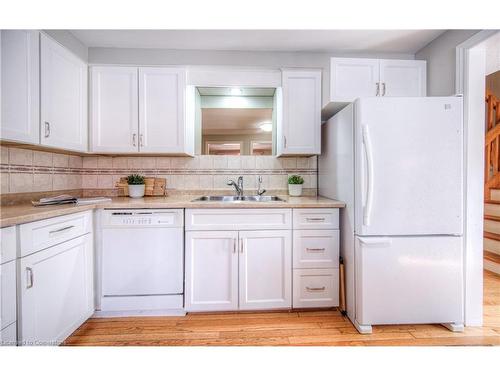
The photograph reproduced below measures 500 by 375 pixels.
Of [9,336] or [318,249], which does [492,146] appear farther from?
[9,336]

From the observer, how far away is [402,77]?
2.31 metres

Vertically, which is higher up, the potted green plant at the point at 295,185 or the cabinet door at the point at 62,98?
the cabinet door at the point at 62,98

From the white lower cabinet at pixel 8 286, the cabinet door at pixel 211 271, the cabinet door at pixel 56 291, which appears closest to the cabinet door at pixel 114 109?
the cabinet door at pixel 56 291

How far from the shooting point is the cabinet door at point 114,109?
89.1 inches

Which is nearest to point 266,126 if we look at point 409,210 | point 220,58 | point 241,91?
point 241,91

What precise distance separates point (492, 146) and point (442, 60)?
2.37 meters

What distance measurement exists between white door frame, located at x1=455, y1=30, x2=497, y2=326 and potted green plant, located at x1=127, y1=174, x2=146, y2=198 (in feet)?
8.71

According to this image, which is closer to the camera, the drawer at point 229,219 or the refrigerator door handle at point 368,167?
the refrigerator door handle at point 368,167

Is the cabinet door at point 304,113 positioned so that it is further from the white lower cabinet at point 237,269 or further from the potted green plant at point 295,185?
the white lower cabinet at point 237,269

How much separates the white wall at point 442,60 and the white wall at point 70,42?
119 inches

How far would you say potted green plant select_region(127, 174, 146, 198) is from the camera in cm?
239

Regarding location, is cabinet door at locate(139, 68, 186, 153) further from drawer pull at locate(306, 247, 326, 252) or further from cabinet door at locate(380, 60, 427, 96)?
cabinet door at locate(380, 60, 427, 96)

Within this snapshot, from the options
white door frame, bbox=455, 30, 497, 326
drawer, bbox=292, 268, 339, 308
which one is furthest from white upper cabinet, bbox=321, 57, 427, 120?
drawer, bbox=292, 268, 339, 308

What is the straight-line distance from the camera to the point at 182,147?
91.0 inches
